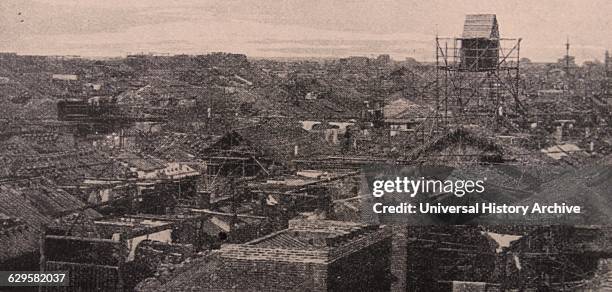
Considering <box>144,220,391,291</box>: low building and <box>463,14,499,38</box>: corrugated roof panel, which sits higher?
<box>463,14,499,38</box>: corrugated roof panel

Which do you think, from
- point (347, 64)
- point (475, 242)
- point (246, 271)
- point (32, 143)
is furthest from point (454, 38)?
point (32, 143)

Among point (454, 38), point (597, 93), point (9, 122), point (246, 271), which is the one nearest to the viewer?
point (246, 271)

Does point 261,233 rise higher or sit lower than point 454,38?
lower

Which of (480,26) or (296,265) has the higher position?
(480,26)

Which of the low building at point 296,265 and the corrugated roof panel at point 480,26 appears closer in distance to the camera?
the low building at point 296,265

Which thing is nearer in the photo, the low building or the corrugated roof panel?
the low building

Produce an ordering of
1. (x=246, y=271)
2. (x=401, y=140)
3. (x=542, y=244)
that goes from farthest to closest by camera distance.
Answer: (x=401, y=140), (x=542, y=244), (x=246, y=271)

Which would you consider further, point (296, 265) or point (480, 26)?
point (480, 26)

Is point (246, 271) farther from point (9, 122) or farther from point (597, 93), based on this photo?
point (597, 93)

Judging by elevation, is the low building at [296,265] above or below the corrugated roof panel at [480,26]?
below

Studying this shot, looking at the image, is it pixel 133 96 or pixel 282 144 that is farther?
pixel 133 96

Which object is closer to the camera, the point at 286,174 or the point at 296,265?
the point at 296,265
